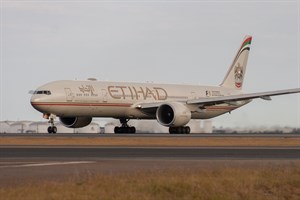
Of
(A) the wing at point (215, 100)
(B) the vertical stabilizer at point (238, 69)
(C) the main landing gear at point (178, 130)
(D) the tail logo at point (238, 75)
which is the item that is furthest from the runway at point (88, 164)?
(D) the tail logo at point (238, 75)

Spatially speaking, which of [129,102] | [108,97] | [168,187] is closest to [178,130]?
[129,102]

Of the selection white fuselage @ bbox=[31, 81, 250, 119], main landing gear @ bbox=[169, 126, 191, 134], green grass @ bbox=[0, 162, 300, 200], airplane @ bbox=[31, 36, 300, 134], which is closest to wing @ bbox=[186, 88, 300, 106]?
airplane @ bbox=[31, 36, 300, 134]

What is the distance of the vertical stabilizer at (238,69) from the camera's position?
77188 mm

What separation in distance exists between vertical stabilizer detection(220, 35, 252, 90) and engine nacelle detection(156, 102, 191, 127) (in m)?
16.5

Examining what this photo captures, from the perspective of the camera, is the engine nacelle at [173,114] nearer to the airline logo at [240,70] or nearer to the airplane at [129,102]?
the airplane at [129,102]

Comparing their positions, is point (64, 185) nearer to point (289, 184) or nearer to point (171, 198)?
point (171, 198)

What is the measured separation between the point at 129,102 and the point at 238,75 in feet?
61.9

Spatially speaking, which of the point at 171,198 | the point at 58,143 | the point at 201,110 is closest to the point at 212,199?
the point at 171,198

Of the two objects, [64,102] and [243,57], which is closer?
[64,102]

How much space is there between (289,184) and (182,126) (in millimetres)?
43851

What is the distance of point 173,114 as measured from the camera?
60.6 m

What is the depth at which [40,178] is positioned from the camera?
738 inches

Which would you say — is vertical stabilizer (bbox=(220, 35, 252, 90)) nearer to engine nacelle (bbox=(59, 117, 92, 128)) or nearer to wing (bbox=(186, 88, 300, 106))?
wing (bbox=(186, 88, 300, 106))

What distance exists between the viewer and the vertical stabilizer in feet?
253
